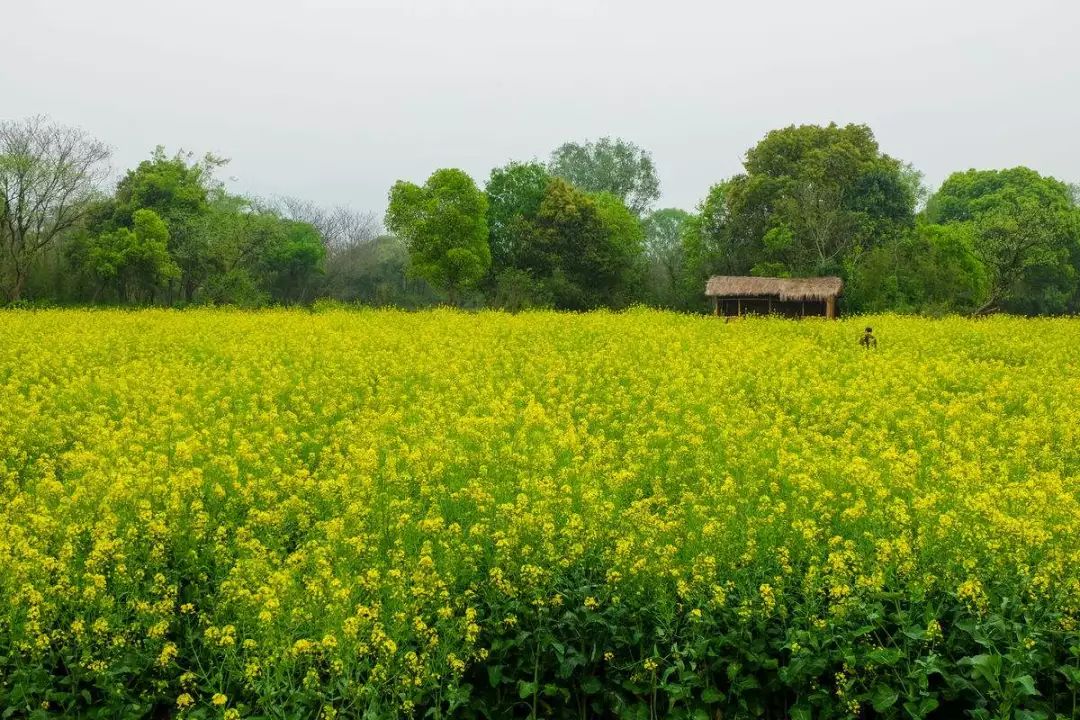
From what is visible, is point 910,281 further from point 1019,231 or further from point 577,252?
point 577,252

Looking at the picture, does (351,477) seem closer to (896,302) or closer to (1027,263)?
(896,302)

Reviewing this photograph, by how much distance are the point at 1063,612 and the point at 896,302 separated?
135ft

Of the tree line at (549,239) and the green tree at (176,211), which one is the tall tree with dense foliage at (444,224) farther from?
the green tree at (176,211)

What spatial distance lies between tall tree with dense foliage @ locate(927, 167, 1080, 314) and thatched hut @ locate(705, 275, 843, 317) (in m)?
8.93

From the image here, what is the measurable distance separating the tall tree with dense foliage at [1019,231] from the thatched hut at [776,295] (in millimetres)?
8927

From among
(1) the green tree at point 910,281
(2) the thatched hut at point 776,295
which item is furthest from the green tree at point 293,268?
(1) the green tree at point 910,281

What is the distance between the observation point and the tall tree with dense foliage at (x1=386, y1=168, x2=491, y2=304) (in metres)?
51.8

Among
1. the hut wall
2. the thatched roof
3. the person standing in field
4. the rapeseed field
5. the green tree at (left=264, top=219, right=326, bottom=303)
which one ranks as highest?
the green tree at (left=264, top=219, right=326, bottom=303)

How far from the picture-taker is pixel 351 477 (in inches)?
326

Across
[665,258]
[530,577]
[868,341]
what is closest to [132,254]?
[665,258]

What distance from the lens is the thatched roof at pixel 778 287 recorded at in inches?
1674

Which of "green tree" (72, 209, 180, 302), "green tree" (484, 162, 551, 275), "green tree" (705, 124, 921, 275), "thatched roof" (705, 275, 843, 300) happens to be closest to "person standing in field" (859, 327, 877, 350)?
"thatched roof" (705, 275, 843, 300)

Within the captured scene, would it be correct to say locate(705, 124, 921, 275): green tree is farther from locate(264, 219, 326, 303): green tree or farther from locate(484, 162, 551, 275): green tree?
locate(264, 219, 326, 303): green tree

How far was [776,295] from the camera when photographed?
43.7 meters
